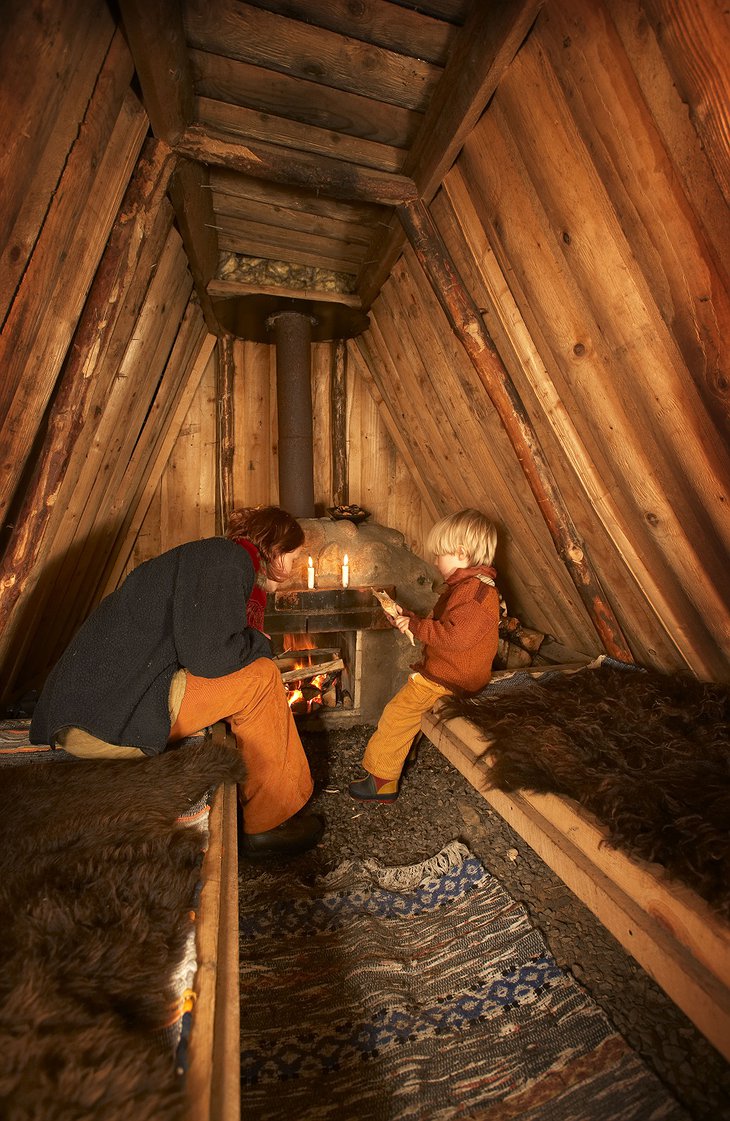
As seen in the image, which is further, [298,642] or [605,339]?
[298,642]

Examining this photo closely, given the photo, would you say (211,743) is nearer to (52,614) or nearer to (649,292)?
(52,614)

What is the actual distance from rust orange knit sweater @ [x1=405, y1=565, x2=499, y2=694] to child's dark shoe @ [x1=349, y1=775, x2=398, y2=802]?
55 cm

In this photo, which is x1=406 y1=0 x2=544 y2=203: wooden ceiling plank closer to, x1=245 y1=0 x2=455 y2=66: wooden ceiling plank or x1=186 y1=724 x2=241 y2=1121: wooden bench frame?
x1=245 y1=0 x2=455 y2=66: wooden ceiling plank

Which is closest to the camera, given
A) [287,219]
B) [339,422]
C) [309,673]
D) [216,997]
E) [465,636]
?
[216,997]

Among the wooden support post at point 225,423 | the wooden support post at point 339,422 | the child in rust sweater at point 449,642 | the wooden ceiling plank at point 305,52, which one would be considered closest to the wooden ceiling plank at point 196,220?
the wooden ceiling plank at point 305,52

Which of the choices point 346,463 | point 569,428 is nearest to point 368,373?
point 346,463

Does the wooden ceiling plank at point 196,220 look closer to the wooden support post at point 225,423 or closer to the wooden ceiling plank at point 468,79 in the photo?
the wooden support post at point 225,423

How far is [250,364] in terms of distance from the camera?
374 centimetres

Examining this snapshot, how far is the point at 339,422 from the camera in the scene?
388 cm

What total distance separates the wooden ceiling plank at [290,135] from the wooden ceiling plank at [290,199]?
1.04ft

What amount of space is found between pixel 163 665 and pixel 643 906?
4.57 feet

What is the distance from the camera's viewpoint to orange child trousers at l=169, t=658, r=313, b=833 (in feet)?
5.67

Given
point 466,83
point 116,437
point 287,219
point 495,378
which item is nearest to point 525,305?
point 495,378

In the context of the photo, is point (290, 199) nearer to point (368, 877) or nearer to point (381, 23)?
point (381, 23)
